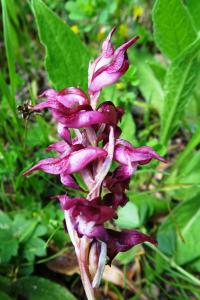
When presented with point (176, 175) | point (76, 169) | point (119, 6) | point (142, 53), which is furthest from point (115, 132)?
point (119, 6)

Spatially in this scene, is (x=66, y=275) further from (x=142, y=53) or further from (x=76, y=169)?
(x=142, y=53)

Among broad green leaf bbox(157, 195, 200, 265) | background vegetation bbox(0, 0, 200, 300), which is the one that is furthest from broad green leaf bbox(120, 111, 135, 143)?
broad green leaf bbox(157, 195, 200, 265)

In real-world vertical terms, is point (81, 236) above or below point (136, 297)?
Answer: above

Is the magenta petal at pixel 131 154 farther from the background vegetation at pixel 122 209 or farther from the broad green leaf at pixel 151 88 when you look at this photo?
the broad green leaf at pixel 151 88

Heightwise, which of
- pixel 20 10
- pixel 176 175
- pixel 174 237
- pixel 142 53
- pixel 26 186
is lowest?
pixel 174 237

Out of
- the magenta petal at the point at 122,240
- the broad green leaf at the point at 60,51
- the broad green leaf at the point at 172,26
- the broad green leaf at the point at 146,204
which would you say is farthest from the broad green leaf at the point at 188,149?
the magenta petal at the point at 122,240

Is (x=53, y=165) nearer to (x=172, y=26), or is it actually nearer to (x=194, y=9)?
(x=172, y=26)
